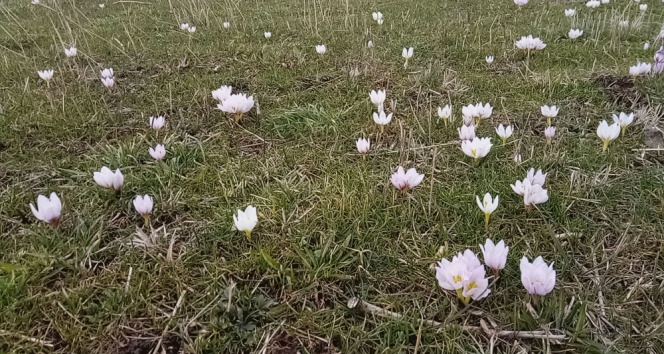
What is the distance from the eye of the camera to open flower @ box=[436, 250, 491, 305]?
4.96 feet

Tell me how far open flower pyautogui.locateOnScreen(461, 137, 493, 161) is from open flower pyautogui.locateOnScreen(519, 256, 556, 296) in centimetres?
92

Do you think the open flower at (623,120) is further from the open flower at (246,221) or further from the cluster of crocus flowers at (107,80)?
the cluster of crocus flowers at (107,80)

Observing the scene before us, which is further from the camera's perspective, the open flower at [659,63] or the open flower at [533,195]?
the open flower at [659,63]

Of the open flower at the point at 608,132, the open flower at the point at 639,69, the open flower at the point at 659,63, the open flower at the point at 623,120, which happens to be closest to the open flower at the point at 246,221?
the open flower at the point at 608,132

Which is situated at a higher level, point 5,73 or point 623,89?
point 5,73

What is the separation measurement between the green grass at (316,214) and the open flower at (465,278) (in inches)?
4.4

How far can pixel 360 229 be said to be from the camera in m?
1.98

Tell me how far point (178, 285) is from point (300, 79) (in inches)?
96.8

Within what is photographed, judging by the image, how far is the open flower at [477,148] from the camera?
232 centimetres

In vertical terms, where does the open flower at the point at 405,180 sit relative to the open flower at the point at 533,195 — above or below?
above

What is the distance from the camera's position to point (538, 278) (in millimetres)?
1475

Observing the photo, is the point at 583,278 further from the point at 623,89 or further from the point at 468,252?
the point at 623,89

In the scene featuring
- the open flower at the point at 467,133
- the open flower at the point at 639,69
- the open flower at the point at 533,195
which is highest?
the open flower at the point at 533,195

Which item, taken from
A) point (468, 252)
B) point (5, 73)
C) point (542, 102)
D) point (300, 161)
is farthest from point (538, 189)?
point (5, 73)
